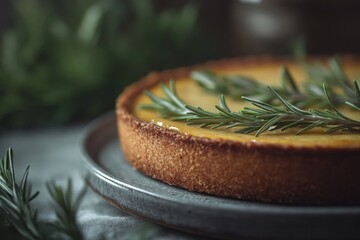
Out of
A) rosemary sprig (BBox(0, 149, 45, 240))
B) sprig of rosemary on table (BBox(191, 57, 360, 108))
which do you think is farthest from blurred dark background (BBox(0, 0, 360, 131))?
rosemary sprig (BBox(0, 149, 45, 240))

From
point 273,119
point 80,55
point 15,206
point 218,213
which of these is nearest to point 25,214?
point 15,206

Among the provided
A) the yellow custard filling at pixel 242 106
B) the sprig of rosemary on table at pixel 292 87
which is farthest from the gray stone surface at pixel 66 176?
the sprig of rosemary on table at pixel 292 87

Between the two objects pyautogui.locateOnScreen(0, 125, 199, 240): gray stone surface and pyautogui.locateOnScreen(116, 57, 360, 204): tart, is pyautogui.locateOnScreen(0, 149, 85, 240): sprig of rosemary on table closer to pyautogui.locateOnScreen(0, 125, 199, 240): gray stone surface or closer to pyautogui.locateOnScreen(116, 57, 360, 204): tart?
pyautogui.locateOnScreen(0, 125, 199, 240): gray stone surface

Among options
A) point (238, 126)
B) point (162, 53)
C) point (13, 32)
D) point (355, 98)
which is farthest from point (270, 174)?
point (13, 32)

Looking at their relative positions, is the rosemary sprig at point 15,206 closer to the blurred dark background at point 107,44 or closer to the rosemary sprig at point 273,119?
the rosemary sprig at point 273,119

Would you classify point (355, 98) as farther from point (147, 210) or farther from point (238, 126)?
point (147, 210)

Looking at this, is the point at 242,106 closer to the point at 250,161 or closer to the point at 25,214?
the point at 250,161
